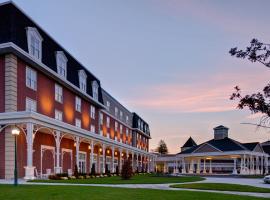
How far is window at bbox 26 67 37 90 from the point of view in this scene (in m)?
29.7

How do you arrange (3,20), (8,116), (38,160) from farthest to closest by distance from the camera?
(38,160), (3,20), (8,116)

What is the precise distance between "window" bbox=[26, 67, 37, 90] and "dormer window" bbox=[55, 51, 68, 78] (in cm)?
418

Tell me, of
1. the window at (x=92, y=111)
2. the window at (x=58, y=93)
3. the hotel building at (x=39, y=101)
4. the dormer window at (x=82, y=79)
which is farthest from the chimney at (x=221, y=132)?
the window at (x=58, y=93)

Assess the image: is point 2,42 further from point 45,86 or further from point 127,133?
point 127,133

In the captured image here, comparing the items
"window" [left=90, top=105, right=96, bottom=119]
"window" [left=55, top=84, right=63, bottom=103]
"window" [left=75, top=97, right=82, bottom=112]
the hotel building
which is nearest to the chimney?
the hotel building

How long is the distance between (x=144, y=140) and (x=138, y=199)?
249 feet

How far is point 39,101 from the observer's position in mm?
31766

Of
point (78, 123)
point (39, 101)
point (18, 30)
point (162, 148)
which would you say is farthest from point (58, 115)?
point (162, 148)

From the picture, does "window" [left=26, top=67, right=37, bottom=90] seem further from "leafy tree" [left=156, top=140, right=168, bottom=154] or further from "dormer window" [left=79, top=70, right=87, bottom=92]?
"leafy tree" [left=156, top=140, right=168, bottom=154]

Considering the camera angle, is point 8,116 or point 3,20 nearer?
point 8,116

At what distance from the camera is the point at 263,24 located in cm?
1494

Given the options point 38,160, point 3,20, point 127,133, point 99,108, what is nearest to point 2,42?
point 3,20

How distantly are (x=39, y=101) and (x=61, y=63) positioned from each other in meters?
5.95

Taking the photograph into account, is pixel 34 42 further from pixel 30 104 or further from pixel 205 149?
pixel 205 149
